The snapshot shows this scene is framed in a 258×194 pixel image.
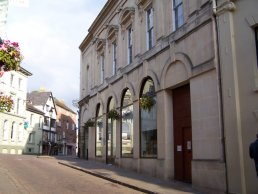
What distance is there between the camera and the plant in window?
8147 millimetres

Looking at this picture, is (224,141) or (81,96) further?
(81,96)

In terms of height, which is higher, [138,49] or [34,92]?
[34,92]

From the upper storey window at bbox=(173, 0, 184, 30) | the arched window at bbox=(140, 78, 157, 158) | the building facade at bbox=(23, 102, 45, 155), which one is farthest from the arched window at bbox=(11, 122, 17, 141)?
the upper storey window at bbox=(173, 0, 184, 30)

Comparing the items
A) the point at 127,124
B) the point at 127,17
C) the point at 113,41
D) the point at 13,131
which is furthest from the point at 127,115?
the point at 13,131

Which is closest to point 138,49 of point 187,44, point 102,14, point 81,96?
point 187,44

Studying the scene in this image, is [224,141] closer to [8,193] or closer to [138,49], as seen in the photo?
[8,193]

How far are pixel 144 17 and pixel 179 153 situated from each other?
25.5 ft

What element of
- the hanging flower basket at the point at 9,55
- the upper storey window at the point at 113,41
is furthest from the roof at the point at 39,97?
the hanging flower basket at the point at 9,55

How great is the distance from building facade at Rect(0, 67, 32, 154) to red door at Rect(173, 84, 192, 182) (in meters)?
35.7

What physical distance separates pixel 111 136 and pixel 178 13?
10709mm

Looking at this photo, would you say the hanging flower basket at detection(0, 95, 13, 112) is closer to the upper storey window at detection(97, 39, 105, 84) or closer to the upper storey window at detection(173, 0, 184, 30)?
the upper storey window at detection(173, 0, 184, 30)

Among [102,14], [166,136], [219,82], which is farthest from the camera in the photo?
[102,14]

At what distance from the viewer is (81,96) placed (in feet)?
114

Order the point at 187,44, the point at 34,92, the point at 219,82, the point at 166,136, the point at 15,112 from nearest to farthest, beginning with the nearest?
the point at 219,82 < the point at 187,44 < the point at 166,136 < the point at 15,112 < the point at 34,92
